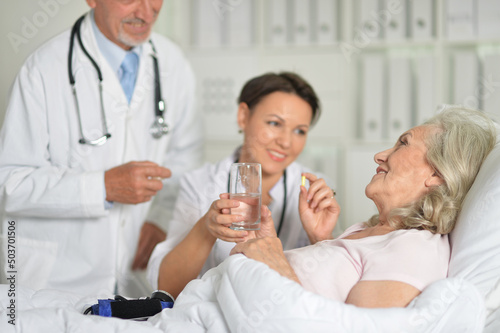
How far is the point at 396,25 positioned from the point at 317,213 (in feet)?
5.31

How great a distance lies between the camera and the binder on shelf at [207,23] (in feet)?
9.73

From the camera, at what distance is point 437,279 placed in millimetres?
1093

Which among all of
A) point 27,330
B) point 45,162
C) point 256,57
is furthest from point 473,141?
point 256,57

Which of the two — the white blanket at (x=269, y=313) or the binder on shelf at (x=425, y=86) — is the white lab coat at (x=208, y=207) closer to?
the white blanket at (x=269, y=313)

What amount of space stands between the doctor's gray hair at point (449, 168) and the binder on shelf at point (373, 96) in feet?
4.55

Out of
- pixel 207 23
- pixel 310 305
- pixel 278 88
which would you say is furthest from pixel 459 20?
pixel 310 305

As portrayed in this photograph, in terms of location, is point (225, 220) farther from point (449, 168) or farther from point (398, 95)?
point (398, 95)

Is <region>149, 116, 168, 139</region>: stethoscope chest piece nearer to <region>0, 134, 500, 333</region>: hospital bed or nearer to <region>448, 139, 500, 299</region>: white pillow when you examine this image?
<region>0, 134, 500, 333</region>: hospital bed

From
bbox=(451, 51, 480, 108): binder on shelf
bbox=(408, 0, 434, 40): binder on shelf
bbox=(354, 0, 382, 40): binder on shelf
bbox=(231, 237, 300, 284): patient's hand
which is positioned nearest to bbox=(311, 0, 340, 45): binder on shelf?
bbox=(354, 0, 382, 40): binder on shelf

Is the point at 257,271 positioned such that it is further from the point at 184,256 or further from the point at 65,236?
the point at 65,236

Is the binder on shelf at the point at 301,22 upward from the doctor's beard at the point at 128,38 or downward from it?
upward

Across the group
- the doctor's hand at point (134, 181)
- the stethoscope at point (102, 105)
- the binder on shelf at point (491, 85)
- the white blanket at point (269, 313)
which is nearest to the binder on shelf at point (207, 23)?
the stethoscope at point (102, 105)

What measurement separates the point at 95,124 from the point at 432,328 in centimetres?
126

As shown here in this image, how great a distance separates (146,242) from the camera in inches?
82.0
